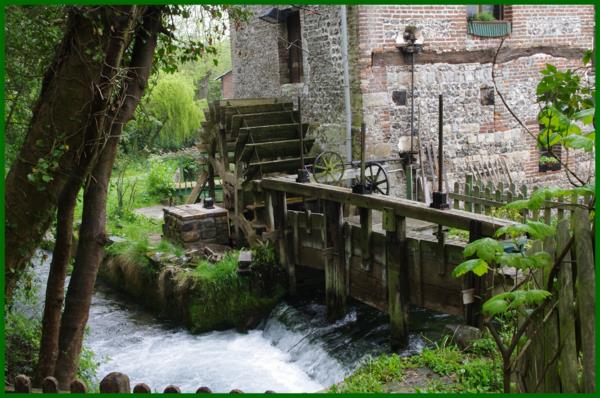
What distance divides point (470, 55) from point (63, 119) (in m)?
8.81

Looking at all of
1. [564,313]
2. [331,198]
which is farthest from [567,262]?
[331,198]

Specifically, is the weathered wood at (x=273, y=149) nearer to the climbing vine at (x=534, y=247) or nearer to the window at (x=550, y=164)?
the window at (x=550, y=164)

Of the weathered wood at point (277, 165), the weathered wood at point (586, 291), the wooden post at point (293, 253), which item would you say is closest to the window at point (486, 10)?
the weathered wood at point (277, 165)

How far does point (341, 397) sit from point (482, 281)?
8.90ft

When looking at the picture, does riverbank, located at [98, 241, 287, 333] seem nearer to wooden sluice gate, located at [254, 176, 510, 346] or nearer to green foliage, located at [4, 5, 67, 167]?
wooden sluice gate, located at [254, 176, 510, 346]

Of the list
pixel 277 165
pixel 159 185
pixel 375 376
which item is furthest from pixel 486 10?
pixel 159 185

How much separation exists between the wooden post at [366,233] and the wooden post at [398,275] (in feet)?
1.81

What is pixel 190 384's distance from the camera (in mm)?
7656

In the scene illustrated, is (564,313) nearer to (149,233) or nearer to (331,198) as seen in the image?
(331,198)

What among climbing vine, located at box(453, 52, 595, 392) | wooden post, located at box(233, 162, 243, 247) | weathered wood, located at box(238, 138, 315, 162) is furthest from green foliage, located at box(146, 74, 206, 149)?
climbing vine, located at box(453, 52, 595, 392)

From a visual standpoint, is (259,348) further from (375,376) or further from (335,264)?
(375,376)

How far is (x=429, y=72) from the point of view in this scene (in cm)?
1124

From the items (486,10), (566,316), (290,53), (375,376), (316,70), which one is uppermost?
(486,10)

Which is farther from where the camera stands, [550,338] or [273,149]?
[273,149]
